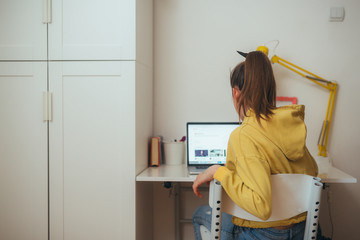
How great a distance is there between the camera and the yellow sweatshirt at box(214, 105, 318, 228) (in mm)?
967

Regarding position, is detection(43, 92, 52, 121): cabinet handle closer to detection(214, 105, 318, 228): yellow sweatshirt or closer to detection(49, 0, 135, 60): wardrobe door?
detection(49, 0, 135, 60): wardrobe door

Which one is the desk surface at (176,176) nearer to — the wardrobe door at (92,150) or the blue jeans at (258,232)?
the wardrobe door at (92,150)

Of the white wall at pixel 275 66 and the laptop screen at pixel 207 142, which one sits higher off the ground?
the white wall at pixel 275 66

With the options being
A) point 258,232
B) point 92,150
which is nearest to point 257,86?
point 258,232

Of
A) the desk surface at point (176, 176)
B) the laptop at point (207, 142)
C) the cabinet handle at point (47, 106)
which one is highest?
the cabinet handle at point (47, 106)

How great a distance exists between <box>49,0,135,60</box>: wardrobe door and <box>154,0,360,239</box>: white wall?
21.5 inches

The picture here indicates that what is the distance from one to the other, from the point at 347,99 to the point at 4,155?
7.55ft

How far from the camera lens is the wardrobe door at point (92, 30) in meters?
1.64

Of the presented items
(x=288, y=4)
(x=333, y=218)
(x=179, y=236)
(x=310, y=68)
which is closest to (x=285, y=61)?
(x=310, y=68)

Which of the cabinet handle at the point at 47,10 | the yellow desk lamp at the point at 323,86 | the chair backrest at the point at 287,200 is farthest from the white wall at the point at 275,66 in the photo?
the chair backrest at the point at 287,200

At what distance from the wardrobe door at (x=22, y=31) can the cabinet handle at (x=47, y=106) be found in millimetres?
214

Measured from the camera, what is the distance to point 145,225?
76.9 inches

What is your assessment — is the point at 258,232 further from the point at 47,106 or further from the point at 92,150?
the point at 47,106

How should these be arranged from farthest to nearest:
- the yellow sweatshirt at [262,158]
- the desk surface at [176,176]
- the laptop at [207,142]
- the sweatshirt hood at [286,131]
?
the laptop at [207,142]
the desk surface at [176,176]
the sweatshirt hood at [286,131]
the yellow sweatshirt at [262,158]
